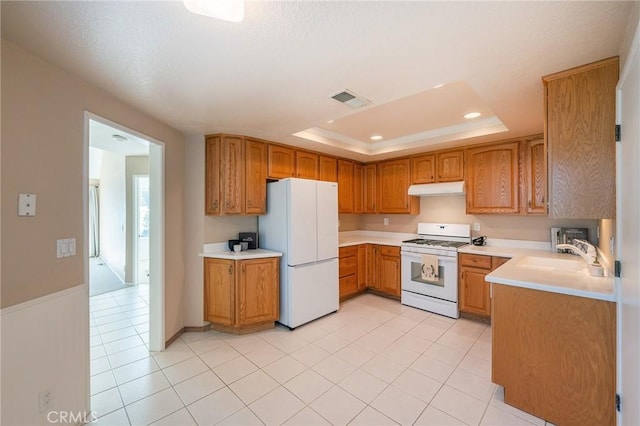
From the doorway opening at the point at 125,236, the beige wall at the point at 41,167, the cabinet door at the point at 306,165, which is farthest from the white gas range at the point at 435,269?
the beige wall at the point at 41,167

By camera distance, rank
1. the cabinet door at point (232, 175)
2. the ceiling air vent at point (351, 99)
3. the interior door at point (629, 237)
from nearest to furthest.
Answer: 1. the interior door at point (629, 237)
2. the ceiling air vent at point (351, 99)
3. the cabinet door at point (232, 175)

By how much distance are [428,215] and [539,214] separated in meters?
1.40

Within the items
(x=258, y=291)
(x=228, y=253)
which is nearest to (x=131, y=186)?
(x=228, y=253)

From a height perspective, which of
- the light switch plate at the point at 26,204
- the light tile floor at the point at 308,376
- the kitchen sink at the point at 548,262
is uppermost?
the light switch plate at the point at 26,204

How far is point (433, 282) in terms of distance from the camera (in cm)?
358

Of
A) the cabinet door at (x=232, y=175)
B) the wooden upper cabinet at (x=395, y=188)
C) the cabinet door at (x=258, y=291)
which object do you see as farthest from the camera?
the wooden upper cabinet at (x=395, y=188)

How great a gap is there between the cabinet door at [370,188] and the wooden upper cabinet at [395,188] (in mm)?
77

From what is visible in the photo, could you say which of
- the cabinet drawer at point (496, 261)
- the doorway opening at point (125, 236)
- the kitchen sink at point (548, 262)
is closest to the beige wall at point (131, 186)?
the doorway opening at point (125, 236)

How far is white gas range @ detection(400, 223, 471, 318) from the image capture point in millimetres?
3418

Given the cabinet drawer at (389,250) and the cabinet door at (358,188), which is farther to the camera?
the cabinet door at (358,188)

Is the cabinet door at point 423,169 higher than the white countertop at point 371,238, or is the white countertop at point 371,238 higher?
the cabinet door at point 423,169

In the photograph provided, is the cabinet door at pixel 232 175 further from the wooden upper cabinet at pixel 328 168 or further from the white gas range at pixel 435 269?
the white gas range at pixel 435 269

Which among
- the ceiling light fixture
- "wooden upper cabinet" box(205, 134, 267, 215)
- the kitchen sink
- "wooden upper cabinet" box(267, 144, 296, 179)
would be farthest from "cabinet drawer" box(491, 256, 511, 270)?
the ceiling light fixture

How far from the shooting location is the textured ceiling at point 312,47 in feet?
3.91
